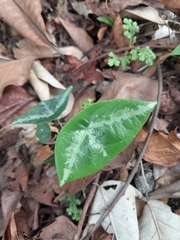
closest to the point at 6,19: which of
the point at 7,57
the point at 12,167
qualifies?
the point at 7,57

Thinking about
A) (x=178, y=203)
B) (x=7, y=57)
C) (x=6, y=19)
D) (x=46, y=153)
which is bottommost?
(x=178, y=203)

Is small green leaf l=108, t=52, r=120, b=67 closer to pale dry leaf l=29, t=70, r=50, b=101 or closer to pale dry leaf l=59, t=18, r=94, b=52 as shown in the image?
pale dry leaf l=59, t=18, r=94, b=52

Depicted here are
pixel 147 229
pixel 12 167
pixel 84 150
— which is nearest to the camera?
pixel 84 150

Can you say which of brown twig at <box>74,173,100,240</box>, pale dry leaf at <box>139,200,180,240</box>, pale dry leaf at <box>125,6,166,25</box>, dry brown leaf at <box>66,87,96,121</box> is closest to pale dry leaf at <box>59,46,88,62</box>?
dry brown leaf at <box>66,87,96,121</box>

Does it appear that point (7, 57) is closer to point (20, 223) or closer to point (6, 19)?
point (6, 19)

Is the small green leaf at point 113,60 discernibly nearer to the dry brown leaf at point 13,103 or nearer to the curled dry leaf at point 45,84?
the curled dry leaf at point 45,84

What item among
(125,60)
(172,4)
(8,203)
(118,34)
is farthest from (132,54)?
(8,203)
